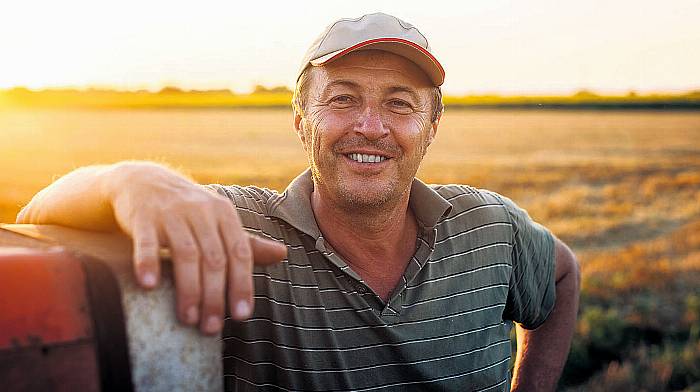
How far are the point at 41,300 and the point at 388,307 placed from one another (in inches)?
65.0

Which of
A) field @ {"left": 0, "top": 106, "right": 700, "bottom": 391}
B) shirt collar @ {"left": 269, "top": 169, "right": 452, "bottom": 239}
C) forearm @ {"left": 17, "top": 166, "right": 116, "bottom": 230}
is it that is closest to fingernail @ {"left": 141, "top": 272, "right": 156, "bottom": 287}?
forearm @ {"left": 17, "top": 166, "right": 116, "bottom": 230}

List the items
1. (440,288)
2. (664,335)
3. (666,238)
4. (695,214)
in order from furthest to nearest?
(695,214) → (666,238) → (664,335) → (440,288)

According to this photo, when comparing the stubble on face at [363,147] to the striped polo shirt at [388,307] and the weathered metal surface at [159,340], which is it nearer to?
the striped polo shirt at [388,307]

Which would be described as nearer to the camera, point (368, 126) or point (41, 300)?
point (41, 300)

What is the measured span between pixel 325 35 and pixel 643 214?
54.4 ft

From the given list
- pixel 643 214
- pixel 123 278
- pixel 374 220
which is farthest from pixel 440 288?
pixel 643 214

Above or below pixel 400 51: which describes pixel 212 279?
below

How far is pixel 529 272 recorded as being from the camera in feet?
10.7

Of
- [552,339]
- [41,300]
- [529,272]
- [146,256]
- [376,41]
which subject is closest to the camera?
[41,300]

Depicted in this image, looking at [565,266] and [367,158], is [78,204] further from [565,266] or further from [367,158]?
[565,266]

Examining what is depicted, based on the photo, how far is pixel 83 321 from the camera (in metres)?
1.23

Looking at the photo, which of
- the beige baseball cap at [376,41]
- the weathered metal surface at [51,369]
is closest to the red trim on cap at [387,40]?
the beige baseball cap at [376,41]

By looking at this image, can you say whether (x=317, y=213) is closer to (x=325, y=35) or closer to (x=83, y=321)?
(x=325, y=35)

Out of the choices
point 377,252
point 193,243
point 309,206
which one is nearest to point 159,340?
point 193,243
